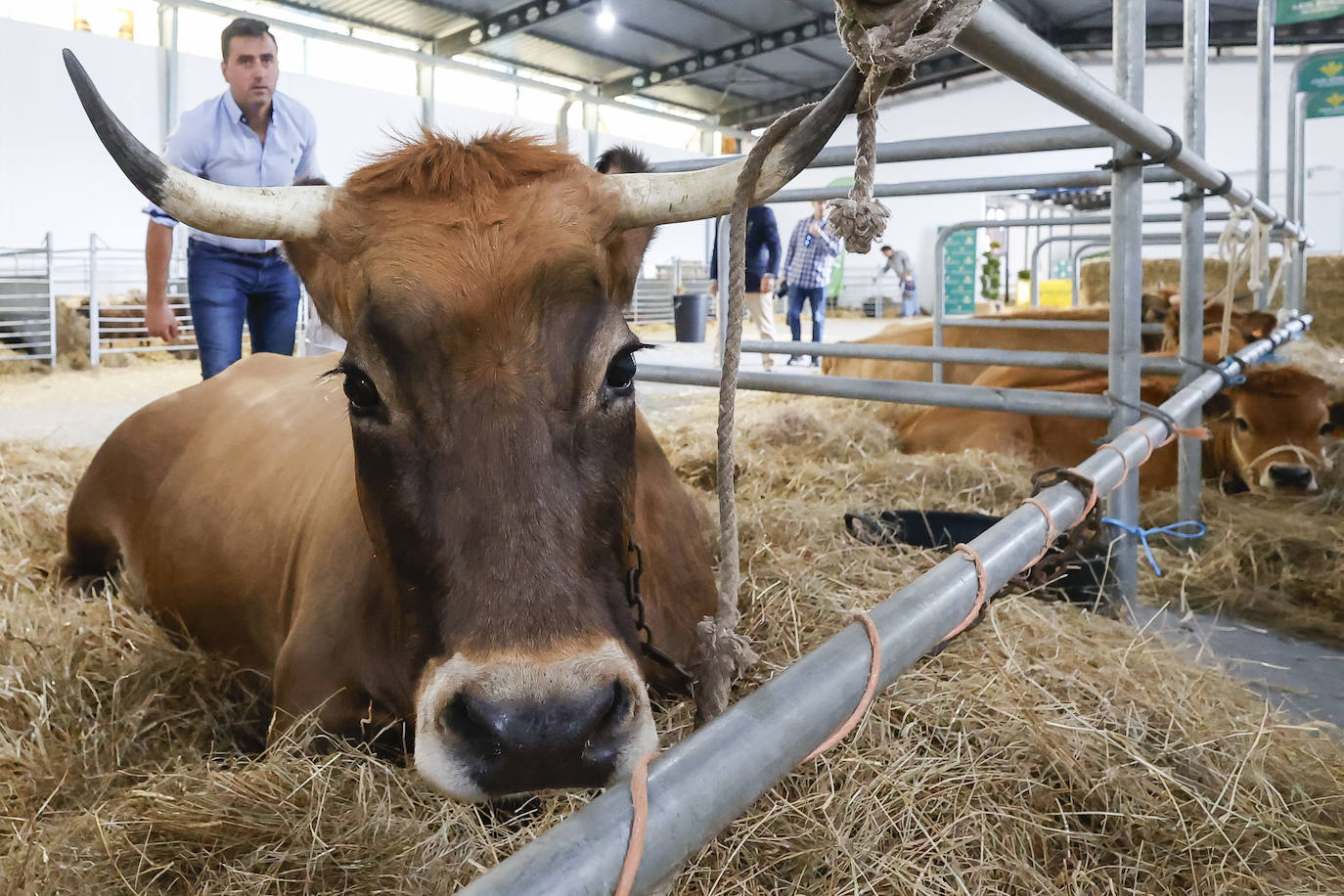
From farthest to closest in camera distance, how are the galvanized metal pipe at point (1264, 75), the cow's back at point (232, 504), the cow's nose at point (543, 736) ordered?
the galvanized metal pipe at point (1264, 75) < the cow's back at point (232, 504) < the cow's nose at point (543, 736)

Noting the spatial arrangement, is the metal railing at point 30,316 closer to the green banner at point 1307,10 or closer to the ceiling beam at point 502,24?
the ceiling beam at point 502,24

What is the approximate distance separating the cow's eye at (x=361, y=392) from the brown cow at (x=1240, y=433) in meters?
3.05

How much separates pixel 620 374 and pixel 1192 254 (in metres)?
2.57

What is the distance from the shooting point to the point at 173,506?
3.04m

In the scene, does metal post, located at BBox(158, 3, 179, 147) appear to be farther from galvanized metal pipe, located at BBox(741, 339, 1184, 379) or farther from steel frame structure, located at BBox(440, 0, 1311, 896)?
steel frame structure, located at BBox(440, 0, 1311, 896)

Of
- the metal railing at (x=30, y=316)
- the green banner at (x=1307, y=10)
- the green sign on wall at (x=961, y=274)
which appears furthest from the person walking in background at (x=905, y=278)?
the metal railing at (x=30, y=316)

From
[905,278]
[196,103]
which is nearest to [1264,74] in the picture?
[196,103]

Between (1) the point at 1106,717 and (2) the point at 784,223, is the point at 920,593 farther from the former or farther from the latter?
(2) the point at 784,223

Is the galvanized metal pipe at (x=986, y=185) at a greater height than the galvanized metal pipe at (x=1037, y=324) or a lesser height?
greater

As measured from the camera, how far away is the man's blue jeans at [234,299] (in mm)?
3730

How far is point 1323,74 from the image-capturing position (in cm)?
679

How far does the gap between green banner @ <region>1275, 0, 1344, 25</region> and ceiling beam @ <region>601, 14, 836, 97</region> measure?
48.3 ft

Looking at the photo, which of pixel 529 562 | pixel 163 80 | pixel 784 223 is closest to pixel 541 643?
pixel 529 562

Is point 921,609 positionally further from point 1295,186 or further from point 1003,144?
point 1295,186
